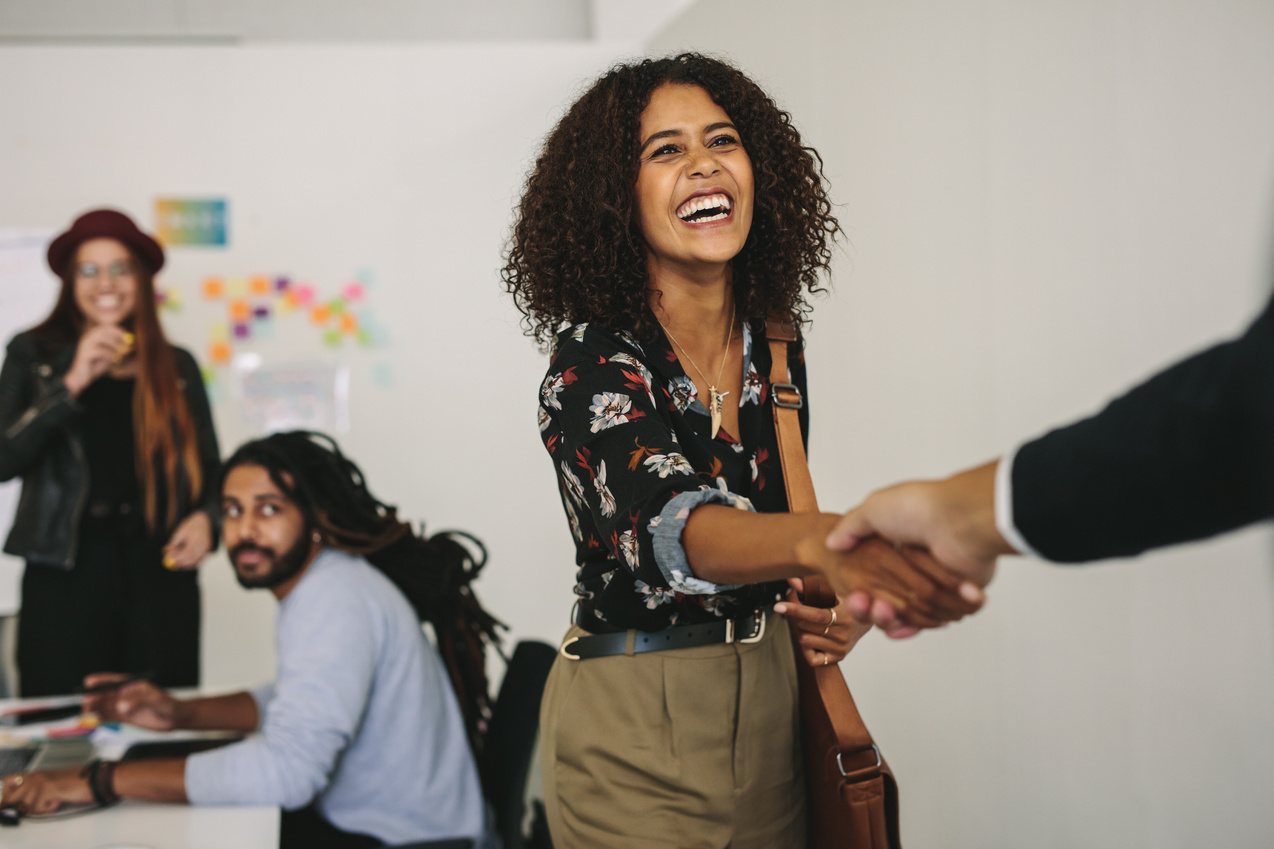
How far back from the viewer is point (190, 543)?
8.47 feet

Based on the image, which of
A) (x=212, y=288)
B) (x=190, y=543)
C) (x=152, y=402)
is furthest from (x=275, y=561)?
(x=212, y=288)

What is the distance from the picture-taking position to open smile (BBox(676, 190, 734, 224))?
1222 millimetres

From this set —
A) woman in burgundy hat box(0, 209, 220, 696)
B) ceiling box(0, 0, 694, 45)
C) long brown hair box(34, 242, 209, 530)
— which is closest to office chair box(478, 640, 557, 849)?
woman in burgundy hat box(0, 209, 220, 696)

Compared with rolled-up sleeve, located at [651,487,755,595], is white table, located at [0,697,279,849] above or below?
below

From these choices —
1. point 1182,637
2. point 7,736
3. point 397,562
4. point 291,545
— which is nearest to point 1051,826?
point 1182,637

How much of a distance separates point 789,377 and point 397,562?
3.73 feet

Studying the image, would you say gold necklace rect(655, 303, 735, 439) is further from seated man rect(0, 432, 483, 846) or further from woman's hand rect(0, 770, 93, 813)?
woman's hand rect(0, 770, 93, 813)

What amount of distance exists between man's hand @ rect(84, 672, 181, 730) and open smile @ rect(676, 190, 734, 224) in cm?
161

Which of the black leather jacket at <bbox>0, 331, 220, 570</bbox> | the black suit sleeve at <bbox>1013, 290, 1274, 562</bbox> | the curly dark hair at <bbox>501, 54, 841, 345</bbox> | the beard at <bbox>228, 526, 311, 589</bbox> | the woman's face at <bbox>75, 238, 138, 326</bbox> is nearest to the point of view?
the black suit sleeve at <bbox>1013, 290, 1274, 562</bbox>

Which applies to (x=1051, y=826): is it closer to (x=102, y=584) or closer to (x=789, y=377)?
(x=789, y=377)

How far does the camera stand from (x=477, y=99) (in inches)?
175

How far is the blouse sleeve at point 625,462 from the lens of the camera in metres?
0.96

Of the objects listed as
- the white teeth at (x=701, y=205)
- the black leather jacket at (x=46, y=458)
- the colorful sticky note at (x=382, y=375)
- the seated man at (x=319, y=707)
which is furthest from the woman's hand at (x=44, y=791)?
the colorful sticky note at (x=382, y=375)

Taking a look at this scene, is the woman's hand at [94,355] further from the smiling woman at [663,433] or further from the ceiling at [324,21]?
the ceiling at [324,21]
